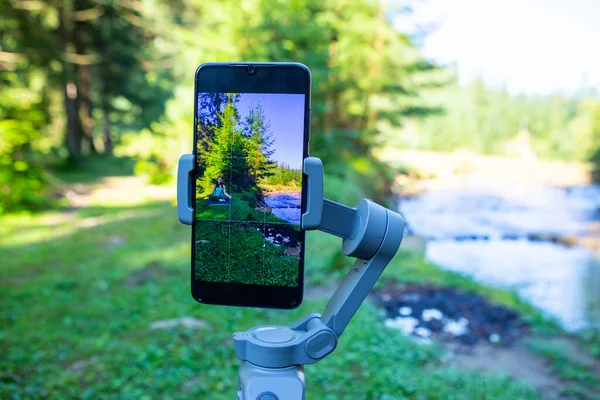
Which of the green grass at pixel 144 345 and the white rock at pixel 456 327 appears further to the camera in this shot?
the white rock at pixel 456 327

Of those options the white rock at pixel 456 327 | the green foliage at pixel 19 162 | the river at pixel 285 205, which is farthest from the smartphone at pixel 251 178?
the green foliage at pixel 19 162

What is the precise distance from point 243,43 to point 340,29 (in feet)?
14.4

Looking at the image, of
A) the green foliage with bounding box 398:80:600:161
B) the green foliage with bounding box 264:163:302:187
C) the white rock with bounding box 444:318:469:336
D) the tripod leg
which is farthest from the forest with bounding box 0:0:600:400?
the green foliage with bounding box 398:80:600:161

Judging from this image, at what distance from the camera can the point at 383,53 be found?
14117mm

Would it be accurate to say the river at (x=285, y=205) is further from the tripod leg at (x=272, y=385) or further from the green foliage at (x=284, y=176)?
the tripod leg at (x=272, y=385)

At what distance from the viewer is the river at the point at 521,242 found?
24.8 feet

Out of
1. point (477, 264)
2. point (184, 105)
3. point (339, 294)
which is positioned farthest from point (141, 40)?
Result: point (339, 294)

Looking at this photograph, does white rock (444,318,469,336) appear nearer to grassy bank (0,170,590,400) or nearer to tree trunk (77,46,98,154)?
grassy bank (0,170,590,400)

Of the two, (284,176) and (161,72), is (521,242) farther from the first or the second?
(161,72)

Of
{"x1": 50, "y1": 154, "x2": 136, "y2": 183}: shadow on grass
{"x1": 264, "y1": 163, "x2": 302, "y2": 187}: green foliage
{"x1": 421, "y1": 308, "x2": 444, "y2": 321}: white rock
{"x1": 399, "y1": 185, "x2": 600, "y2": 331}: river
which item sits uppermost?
{"x1": 264, "y1": 163, "x2": 302, "y2": 187}: green foliage

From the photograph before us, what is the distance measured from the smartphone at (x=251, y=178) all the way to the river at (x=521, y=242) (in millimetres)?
5553

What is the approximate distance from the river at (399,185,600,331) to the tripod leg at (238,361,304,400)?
5500 mm

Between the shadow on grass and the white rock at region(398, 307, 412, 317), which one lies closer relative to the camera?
the white rock at region(398, 307, 412, 317)

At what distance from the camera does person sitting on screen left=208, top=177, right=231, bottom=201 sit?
Result: 1271 mm
